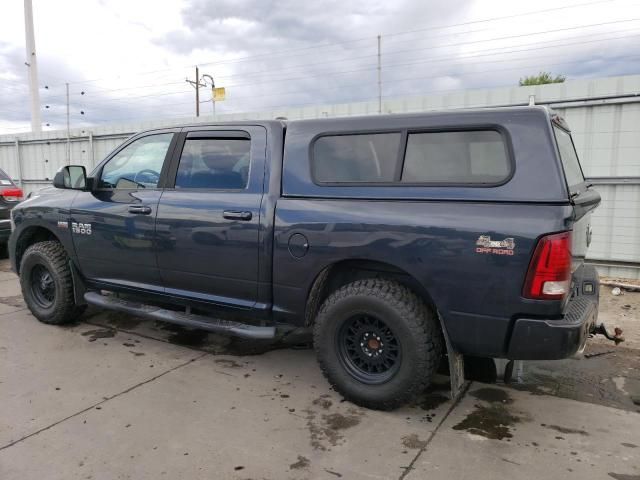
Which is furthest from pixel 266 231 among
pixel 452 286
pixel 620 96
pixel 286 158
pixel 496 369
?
pixel 620 96

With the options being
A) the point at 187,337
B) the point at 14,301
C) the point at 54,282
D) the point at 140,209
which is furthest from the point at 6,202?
the point at 140,209

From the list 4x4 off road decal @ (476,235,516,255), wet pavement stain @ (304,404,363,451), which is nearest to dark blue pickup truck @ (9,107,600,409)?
4x4 off road decal @ (476,235,516,255)

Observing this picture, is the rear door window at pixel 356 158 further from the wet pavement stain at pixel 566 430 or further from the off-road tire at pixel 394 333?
the wet pavement stain at pixel 566 430

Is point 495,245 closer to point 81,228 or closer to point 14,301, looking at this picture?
point 81,228

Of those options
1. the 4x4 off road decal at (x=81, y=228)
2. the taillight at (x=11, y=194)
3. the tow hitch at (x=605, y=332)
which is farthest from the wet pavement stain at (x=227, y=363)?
the taillight at (x=11, y=194)

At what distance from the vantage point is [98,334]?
4.73 meters

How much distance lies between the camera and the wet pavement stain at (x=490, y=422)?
2.97 metres

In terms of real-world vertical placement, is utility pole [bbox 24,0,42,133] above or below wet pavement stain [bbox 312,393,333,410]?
above

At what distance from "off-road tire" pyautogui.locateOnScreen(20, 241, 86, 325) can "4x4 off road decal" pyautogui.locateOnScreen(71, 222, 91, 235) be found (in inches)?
16.4

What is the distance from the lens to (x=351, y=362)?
328cm

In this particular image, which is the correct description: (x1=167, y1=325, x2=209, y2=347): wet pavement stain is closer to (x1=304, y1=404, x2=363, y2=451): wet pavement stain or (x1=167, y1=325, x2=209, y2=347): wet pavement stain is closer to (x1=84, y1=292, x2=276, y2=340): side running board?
(x1=84, y1=292, x2=276, y2=340): side running board

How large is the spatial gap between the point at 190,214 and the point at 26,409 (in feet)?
5.67

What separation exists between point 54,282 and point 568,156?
4.68 meters

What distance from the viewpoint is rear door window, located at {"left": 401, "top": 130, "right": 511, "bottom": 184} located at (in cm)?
278
